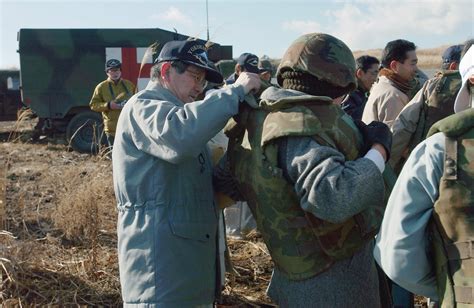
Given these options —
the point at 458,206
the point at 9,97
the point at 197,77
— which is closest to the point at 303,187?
the point at 458,206

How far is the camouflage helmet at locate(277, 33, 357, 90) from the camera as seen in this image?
7.24 ft

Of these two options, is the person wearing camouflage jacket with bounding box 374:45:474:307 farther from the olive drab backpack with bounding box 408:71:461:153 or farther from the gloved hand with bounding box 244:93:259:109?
the olive drab backpack with bounding box 408:71:461:153

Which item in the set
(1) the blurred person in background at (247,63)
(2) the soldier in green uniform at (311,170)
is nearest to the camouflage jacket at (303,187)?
(2) the soldier in green uniform at (311,170)

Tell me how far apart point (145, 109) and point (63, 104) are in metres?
11.0

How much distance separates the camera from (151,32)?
1295cm

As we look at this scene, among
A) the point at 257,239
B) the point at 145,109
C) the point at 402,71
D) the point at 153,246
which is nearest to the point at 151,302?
the point at 153,246

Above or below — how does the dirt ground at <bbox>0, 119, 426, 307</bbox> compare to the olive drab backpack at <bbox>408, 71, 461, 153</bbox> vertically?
below

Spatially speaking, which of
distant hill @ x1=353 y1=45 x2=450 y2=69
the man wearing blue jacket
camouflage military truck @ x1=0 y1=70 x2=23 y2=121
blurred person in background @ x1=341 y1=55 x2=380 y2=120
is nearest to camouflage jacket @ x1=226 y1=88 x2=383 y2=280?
the man wearing blue jacket

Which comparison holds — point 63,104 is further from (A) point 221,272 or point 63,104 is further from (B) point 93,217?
(A) point 221,272

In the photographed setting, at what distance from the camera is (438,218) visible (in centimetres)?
172

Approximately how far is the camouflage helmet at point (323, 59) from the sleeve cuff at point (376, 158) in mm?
276

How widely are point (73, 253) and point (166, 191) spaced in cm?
282

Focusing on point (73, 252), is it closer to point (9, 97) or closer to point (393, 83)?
point (393, 83)

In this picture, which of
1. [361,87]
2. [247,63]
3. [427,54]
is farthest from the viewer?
[427,54]
